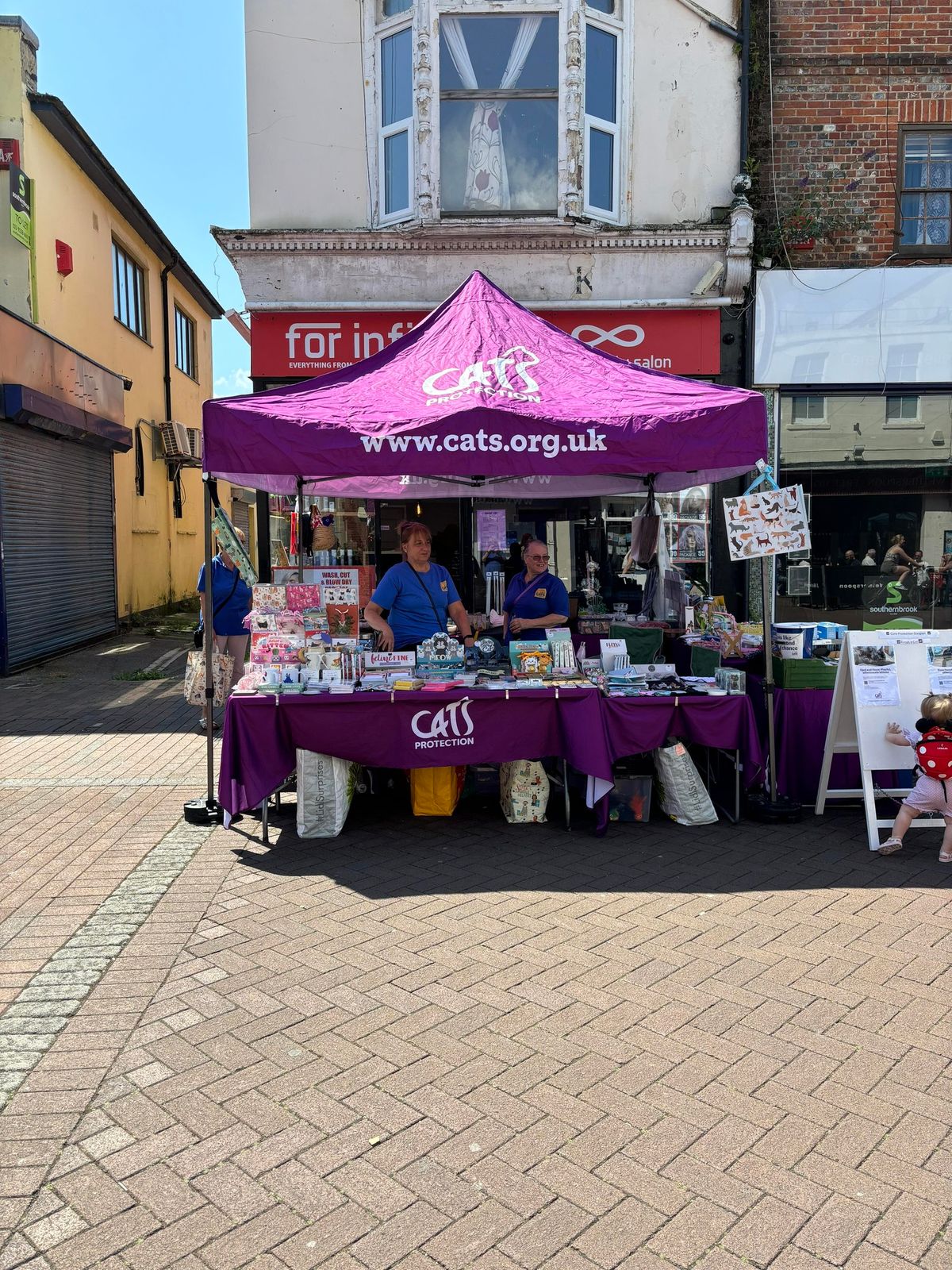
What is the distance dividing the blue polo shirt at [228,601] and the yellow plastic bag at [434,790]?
305cm

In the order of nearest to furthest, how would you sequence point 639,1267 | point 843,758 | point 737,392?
point 639,1267 < point 737,392 < point 843,758

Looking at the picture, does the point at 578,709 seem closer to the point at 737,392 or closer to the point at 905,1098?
the point at 737,392

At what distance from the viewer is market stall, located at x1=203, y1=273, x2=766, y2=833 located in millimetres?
5512

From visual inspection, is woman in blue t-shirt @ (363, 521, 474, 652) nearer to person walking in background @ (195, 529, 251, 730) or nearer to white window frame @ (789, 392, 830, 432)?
person walking in background @ (195, 529, 251, 730)

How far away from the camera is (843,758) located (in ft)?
20.8

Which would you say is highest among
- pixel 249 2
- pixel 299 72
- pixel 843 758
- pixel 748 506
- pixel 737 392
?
pixel 249 2

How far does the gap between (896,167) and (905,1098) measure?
33.3ft

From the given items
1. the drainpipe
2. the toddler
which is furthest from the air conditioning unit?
the toddler

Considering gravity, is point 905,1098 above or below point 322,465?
below

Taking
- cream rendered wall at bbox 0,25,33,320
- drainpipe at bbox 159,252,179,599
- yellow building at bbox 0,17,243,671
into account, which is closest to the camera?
yellow building at bbox 0,17,243,671

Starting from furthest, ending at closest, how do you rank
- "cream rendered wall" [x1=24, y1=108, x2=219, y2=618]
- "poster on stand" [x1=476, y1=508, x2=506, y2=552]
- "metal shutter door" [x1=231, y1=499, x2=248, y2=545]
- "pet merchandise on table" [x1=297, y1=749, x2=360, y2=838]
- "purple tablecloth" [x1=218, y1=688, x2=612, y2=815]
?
"metal shutter door" [x1=231, y1=499, x2=248, y2=545], "cream rendered wall" [x1=24, y1=108, x2=219, y2=618], "poster on stand" [x1=476, y1=508, x2=506, y2=552], "pet merchandise on table" [x1=297, y1=749, x2=360, y2=838], "purple tablecloth" [x1=218, y1=688, x2=612, y2=815]

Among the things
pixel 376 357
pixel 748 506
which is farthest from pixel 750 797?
pixel 376 357

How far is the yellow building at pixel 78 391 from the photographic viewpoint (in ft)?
40.4

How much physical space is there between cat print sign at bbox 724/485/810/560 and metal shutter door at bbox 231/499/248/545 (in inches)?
944
